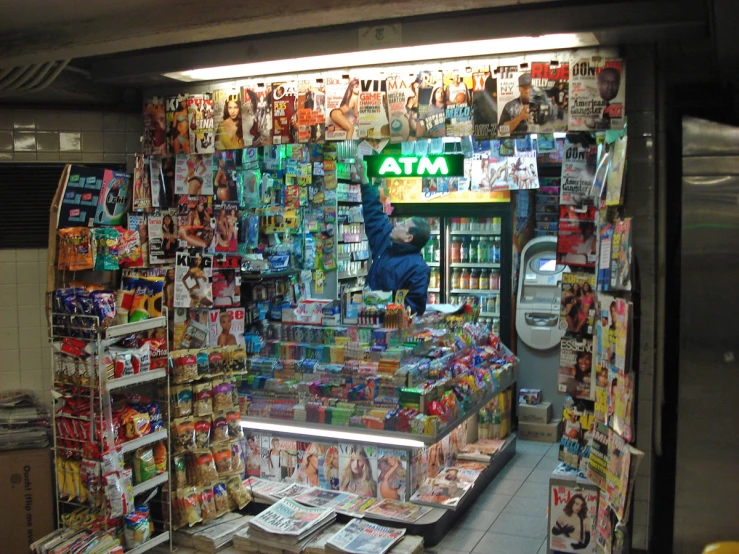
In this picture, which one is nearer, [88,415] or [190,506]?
[88,415]

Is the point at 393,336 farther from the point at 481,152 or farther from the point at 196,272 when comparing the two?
the point at 481,152

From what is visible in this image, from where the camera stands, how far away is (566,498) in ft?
15.0

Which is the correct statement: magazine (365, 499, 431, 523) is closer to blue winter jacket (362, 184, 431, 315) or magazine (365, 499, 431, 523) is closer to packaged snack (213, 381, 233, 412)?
packaged snack (213, 381, 233, 412)

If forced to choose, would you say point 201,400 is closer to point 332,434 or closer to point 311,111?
point 332,434

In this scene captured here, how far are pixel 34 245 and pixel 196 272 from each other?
1.20 metres

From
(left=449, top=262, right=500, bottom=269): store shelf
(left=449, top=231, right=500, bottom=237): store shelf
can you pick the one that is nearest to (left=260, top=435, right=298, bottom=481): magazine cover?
(left=449, top=262, right=500, bottom=269): store shelf

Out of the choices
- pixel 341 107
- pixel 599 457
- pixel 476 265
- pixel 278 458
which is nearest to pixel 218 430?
pixel 278 458

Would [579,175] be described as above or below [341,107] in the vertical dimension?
below

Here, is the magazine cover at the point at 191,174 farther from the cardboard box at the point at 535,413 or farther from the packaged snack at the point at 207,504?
the cardboard box at the point at 535,413

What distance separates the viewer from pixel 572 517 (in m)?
4.58

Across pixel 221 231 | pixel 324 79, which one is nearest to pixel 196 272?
pixel 221 231

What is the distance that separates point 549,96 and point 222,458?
133 inches

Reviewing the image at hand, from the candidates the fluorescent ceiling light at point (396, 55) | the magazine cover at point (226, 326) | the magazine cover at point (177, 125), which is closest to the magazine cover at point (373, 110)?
the fluorescent ceiling light at point (396, 55)

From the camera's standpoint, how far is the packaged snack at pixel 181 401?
201 inches
